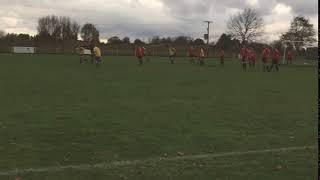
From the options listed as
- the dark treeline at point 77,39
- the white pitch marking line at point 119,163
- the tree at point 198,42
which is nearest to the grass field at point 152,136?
the white pitch marking line at point 119,163

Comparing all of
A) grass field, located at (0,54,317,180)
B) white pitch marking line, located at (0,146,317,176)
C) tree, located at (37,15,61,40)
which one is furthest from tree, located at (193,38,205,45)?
white pitch marking line, located at (0,146,317,176)

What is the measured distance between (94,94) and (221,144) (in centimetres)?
927

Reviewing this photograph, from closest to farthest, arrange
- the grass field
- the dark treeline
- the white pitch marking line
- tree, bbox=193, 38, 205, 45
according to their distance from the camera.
A: the white pitch marking line, the grass field, the dark treeline, tree, bbox=193, 38, 205, 45

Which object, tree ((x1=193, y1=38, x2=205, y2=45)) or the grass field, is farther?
tree ((x1=193, y1=38, x2=205, y2=45))

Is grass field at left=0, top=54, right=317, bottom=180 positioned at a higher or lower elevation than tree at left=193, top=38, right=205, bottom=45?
lower

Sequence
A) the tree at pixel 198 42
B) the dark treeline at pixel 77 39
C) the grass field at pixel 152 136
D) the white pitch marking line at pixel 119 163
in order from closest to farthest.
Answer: the white pitch marking line at pixel 119 163
the grass field at pixel 152 136
the dark treeline at pixel 77 39
the tree at pixel 198 42

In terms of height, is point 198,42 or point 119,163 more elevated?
point 198,42

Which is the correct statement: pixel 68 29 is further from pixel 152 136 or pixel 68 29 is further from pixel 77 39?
pixel 152 136

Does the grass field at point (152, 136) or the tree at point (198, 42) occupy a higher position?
the tree at point (198, 42)

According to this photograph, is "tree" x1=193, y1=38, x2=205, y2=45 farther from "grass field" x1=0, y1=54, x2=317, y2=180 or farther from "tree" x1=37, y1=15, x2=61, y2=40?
"grass field" x1=0, y1=54, x2=317, y2=180

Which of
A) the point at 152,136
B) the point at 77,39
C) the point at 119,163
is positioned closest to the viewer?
the point at 119,163

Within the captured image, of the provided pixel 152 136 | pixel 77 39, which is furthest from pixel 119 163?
pixel 77 39

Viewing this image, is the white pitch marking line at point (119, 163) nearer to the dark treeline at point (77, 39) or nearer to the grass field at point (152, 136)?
the grass field at point (152, 136)

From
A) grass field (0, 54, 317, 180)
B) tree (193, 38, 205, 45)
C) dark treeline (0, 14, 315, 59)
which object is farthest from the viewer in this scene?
tree (193, 38, 205, 45)
